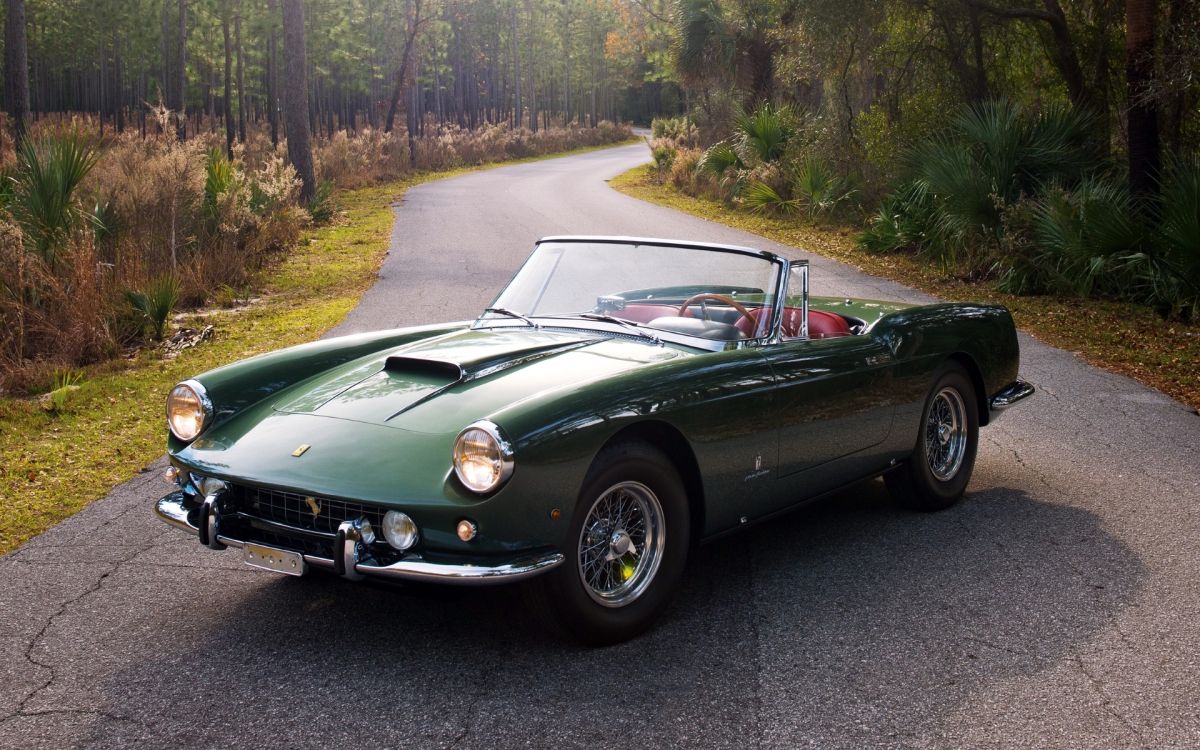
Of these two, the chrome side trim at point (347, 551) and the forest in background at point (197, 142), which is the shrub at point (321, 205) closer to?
the forest in background at point (197, 142)

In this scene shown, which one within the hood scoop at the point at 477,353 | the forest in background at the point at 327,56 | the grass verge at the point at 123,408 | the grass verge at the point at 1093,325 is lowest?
the grass verge at the point at 123,408

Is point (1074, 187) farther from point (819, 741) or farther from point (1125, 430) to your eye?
point (819, 741)

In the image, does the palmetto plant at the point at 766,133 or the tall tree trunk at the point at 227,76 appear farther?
the tall tree trunk at the point at 227,76

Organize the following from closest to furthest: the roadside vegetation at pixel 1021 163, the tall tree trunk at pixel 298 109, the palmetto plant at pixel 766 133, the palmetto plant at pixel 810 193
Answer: the roadside vegetation at pixel 1021 163 → the palmetto plant at pixel 810 193 → the tall tree trunk at pixel 298 109 → the palmetto plant at pixel 766 133

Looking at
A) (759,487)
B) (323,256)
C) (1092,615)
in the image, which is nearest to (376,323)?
(323,256)

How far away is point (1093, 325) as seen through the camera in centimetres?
1221

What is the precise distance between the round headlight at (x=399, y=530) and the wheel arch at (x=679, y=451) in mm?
771

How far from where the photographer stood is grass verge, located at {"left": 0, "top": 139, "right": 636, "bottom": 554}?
618 cm

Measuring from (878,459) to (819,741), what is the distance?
221cm

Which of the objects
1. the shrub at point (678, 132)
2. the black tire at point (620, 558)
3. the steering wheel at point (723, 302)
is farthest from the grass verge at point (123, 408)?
the shrub at point (678, 132)

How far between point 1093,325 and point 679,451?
9.45 meters

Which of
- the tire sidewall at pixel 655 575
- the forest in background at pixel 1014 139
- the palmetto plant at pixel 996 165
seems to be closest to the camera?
the tire sidewall at pixel 655 575

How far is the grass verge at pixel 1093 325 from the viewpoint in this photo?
992 centimetres

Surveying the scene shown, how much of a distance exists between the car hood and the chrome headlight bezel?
0.28 meters
